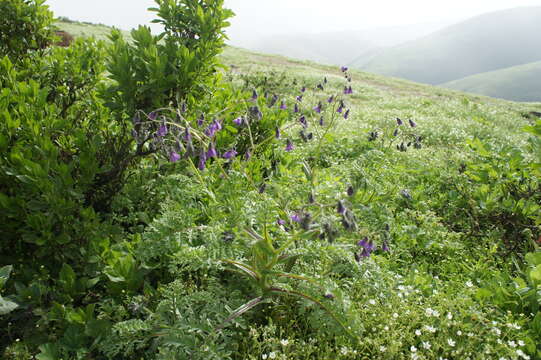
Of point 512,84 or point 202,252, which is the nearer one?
point 202,252

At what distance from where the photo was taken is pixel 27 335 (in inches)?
97.0

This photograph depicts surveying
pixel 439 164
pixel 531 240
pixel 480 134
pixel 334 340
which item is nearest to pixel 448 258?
pixel 531 240

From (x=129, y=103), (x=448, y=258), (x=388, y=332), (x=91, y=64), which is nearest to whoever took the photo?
(x=388, y=332)

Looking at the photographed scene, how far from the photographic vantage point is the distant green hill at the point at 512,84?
6133 inches

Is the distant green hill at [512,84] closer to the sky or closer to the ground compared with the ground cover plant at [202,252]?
closer to the ground

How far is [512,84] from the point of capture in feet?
546

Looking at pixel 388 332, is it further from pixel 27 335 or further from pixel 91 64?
pixel 91 64

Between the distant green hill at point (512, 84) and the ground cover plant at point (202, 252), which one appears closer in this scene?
the ground cover plant at point (202, 252)

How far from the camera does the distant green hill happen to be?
6133 inches

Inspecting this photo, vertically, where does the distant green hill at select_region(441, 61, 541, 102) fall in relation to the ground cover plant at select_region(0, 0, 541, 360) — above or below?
below

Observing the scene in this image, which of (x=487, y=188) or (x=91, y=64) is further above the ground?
(x=91, y=64)

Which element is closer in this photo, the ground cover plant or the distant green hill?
the ground cover plant

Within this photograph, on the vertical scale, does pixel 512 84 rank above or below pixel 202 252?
below

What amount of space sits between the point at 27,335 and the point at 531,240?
16.1 ft
